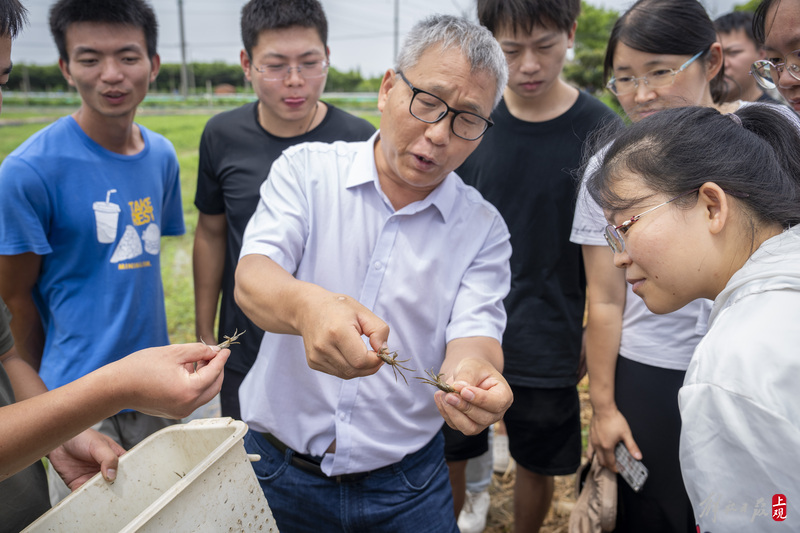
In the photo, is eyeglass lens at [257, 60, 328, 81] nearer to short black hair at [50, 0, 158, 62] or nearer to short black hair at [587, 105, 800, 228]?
short black hair at [50, 0, 158, 62]

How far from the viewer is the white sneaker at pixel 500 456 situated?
13.9ft

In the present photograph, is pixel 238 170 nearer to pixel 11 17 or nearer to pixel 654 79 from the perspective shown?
pixel 11 17

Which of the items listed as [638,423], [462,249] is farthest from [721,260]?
[638,423]

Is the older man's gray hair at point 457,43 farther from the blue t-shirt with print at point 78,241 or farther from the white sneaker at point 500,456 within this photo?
the white sneaker at point 500,456

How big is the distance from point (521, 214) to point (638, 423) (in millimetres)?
1116

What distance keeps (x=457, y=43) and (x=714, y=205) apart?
104 centimetres

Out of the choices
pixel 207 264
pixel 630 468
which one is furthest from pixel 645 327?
pixel 207 264

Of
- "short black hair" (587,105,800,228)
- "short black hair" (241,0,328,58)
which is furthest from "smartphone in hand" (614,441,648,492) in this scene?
"short black hair" (241,0,328,58)

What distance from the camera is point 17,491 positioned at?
5.62ft

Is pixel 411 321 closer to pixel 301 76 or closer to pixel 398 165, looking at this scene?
pixel 398 165

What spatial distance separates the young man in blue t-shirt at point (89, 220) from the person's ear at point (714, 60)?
275 cm

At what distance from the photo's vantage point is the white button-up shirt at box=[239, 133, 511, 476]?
2104 millimetres

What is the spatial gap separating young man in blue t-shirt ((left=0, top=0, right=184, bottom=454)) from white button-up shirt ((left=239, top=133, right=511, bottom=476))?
2.89ft

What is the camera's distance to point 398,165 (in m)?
2.17
